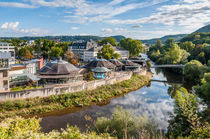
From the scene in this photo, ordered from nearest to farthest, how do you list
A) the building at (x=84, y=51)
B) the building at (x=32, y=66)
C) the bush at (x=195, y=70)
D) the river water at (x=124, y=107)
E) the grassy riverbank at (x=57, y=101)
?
1. the river water at (x=124, y=107)
2. the grassy riverbank at (x=57, y=101)
3. the building at (x=32, y=66)
4. the bush at (x=195, y=70)
5. the building at (x=84, y=51)

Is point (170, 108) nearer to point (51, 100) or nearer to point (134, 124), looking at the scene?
point (134, 124)

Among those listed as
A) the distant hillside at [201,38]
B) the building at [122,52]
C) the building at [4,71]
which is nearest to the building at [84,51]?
the building at [122,52]

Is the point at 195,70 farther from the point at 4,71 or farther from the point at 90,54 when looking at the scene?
the point at 90,54

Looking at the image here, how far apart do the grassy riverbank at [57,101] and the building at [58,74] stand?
12.6ft

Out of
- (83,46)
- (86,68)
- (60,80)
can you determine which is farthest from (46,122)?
(83,46)

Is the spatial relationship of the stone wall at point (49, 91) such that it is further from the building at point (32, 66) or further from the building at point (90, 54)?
the building at point (90, 54)

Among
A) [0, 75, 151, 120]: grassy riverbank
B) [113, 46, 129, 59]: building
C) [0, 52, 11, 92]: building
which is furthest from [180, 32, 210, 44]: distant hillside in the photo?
[0, 52, 11, 92]: building

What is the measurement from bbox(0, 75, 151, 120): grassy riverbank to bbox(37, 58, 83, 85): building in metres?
3.84

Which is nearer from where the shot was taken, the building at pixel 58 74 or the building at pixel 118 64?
the building at pixel 58 74

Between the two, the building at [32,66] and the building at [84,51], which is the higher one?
the building at [84,51]

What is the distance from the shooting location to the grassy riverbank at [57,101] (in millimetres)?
20702

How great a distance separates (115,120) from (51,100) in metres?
13.5

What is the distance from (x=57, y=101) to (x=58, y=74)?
5.95m

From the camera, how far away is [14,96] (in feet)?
71.2
